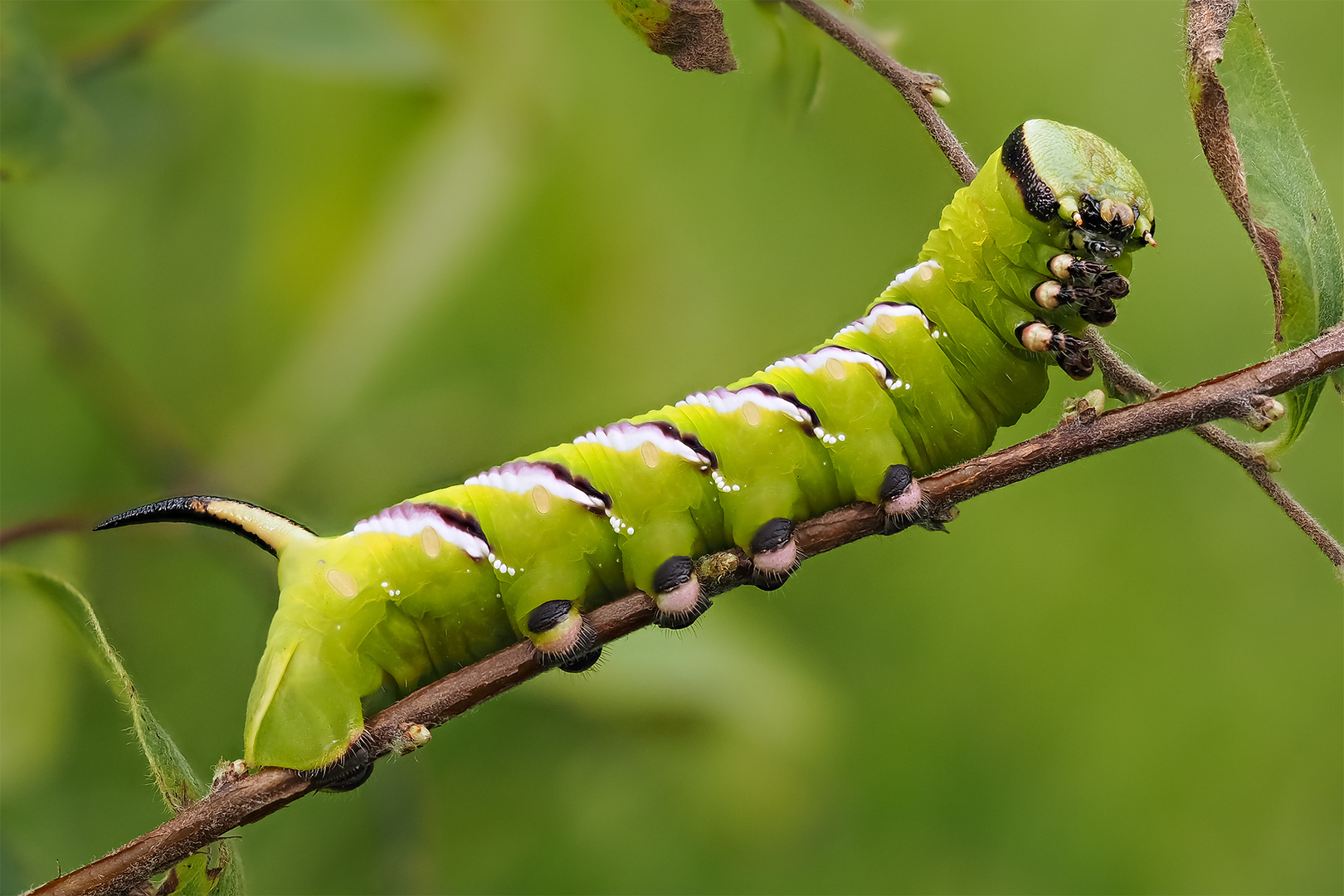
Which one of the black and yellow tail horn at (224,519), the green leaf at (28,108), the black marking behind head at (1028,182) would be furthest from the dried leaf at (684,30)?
the green leaf at (28,108)

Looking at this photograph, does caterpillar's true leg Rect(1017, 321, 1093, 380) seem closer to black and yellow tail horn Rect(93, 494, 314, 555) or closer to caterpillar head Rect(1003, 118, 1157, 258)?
caterpillar head Rect(1003, 118, 1157, 258)

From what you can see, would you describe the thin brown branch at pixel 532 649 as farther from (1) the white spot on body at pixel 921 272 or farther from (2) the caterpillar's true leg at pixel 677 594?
(1) the white spot on body at pixel 921 272

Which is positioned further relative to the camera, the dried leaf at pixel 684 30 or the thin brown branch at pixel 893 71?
the thin brown branch at pixel 893 71

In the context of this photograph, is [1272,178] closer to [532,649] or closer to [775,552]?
[775,552]

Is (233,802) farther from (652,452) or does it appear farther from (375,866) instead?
(375,866)

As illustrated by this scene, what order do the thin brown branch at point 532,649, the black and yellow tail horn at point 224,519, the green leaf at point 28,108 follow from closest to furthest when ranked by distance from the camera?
the thin brown branch at point 532,649
the black and yellow tail horn at point 224,519
the green leaf at point 28,108

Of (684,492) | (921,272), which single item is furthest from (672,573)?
(921,272)

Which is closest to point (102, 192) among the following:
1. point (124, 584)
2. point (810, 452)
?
point (124, 584)

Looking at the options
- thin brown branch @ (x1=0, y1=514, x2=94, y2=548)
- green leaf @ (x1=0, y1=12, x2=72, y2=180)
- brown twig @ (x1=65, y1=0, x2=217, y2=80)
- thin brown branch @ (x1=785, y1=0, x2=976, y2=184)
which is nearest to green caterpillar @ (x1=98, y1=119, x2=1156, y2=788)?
thin brown branch @ (x1=785, y1=0, x2=976, y2=184)
